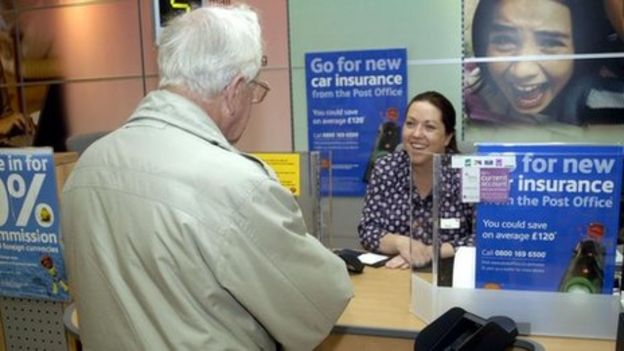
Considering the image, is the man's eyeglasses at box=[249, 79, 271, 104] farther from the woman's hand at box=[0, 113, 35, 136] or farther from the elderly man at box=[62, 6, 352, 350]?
the woman's hand at box=[0, 113, 35, 136]

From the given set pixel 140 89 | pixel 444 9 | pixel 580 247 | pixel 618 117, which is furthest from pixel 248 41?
pixel 140 89

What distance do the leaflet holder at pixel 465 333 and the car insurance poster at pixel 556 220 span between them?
0.40 ft

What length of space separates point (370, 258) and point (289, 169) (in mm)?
437

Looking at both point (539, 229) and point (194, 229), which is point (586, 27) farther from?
point (194, 229)

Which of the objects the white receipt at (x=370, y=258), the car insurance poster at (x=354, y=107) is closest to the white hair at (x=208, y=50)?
the white receipt at (x=370, y=258)

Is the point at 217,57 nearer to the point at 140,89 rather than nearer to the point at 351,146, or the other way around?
the point at 351,146

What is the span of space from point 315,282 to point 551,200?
57 centimetres

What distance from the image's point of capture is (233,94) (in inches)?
46.1

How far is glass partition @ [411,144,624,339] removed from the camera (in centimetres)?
122

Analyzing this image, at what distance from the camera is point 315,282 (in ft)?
3.75

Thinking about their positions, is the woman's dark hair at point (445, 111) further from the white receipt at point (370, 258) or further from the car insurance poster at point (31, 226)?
the car insurance poster at point (31, 226)

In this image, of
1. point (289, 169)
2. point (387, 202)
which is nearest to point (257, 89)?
point (289, 169)

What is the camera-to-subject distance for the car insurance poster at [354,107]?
10.9ft

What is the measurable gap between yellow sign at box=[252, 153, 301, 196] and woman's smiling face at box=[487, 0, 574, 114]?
1870mm
